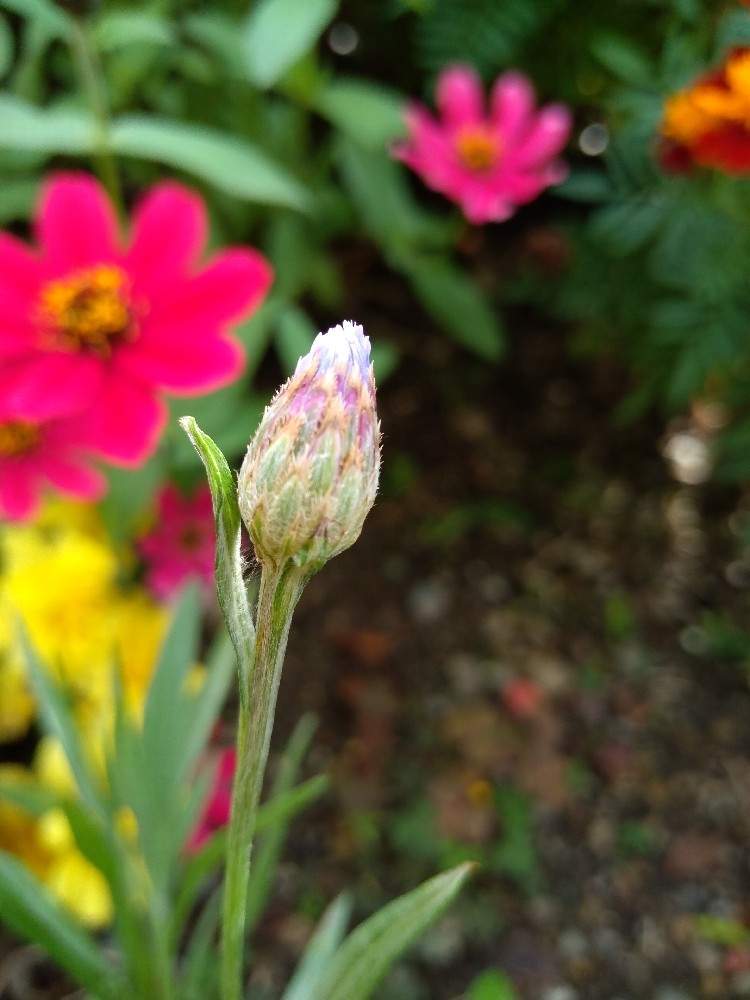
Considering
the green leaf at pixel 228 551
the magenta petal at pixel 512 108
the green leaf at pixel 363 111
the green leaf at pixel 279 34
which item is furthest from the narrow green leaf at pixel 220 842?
the magenta petal at pixel 512 108

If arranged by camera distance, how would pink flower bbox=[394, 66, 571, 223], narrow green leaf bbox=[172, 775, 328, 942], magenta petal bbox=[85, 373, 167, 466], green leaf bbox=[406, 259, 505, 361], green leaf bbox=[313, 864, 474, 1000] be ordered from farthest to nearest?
green leaf bbox=[406, 259, 505, 361] → pink flower bbox=[394, 66, 571, 223] → magenta petal bbox=[85, 373, 167, 466] → narrow green leaf bbox=[172, 775, 328, 942] → green leaf bbox=[313, 864, 474, 1000]

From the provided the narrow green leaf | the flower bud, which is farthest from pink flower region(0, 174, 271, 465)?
the flower bud

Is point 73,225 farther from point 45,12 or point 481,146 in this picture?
point 481,146

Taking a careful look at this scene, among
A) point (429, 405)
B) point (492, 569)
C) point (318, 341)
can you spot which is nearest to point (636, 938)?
point (492, 569)

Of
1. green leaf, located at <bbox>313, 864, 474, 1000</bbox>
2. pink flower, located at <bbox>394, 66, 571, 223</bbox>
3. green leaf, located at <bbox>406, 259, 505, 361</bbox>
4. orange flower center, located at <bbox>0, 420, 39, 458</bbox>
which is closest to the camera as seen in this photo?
green leaf, located at <bbox>313, 864, 474, 1000</bbox>

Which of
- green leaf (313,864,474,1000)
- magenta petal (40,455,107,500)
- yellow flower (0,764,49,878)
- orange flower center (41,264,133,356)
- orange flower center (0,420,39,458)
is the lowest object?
yellow flower (0,764,49,878)

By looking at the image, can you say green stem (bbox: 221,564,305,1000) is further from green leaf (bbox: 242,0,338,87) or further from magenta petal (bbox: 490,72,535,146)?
magenta petal (bbox: 490,72,535,146)

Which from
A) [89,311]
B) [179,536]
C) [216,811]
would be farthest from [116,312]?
[216,811]

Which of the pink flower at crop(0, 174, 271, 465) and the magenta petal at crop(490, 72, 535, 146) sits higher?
the pink flower at crop(0, 174, 271, 465)
